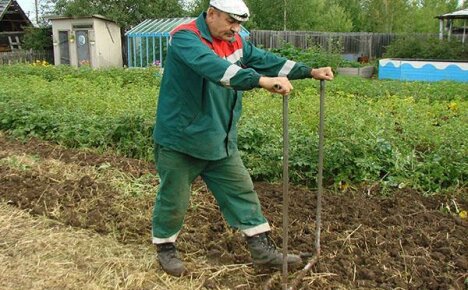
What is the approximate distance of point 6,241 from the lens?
416cm

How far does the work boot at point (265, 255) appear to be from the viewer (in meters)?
3.52

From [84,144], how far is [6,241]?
2734mm

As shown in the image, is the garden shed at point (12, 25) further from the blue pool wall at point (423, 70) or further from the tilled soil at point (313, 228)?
the tilled soil at point (313, 228)

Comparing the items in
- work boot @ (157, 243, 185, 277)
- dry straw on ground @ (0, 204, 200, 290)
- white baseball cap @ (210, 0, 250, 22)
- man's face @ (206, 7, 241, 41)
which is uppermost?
white baseball cap @ (210, 0, 250, 22)

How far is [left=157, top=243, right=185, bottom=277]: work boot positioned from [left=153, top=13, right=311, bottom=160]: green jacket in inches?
28.8

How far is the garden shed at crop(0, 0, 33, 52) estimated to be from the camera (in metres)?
27.5

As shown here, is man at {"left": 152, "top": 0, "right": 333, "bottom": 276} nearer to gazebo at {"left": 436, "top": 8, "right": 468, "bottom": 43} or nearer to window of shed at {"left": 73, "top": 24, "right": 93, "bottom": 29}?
window of shed at {"left": 73, "top": 24, "right": 93, "bottom": 29}

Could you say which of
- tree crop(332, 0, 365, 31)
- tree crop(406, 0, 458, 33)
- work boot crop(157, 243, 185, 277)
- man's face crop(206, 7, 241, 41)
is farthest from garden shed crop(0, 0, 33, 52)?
man's face crop(206, 7, 241, 41)

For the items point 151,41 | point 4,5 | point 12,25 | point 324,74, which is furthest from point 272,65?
point 12,25

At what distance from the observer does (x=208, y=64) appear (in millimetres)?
2934

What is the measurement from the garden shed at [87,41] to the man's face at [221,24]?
21.3m

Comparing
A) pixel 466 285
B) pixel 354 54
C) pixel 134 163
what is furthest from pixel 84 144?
pixel 354 54

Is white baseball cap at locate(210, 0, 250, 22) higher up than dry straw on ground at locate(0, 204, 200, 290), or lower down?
higher up

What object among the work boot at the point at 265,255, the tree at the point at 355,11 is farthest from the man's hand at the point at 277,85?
the tree at the point at 355,11
